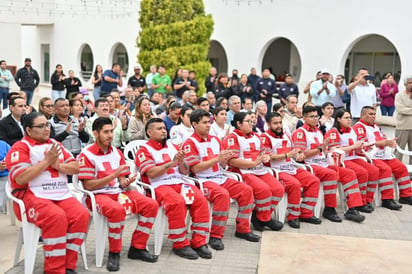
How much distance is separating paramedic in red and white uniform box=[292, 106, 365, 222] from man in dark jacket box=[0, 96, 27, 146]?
3392 mm

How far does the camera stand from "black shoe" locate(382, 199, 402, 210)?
296 inches

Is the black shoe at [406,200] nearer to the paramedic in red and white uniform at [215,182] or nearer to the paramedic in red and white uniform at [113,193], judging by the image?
the paramedic in red and white uniform at [215,182]

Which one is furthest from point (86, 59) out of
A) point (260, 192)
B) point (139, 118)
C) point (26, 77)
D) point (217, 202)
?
point (217, 202)

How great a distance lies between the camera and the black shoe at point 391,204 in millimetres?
7527

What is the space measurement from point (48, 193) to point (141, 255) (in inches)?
43.9

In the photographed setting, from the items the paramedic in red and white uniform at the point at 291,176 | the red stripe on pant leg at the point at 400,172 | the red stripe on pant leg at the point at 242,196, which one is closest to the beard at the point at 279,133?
the paramedic in red and white uniform at the point at 291,176

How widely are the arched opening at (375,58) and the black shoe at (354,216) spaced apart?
37.7 ft

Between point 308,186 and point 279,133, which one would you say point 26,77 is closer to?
point 279,133

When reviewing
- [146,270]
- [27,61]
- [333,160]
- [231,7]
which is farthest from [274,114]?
[231,7]

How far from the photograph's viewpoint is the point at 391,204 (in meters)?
7.56

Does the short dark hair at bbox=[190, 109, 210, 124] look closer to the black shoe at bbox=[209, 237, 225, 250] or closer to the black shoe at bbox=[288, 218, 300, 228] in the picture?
the black shoe at bbox=[209, 237, 225, 250]

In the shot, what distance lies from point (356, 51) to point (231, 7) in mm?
4593

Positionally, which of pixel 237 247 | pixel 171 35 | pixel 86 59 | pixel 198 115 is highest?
pixel 171 35

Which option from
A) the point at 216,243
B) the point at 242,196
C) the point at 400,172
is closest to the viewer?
the point at 216,243
